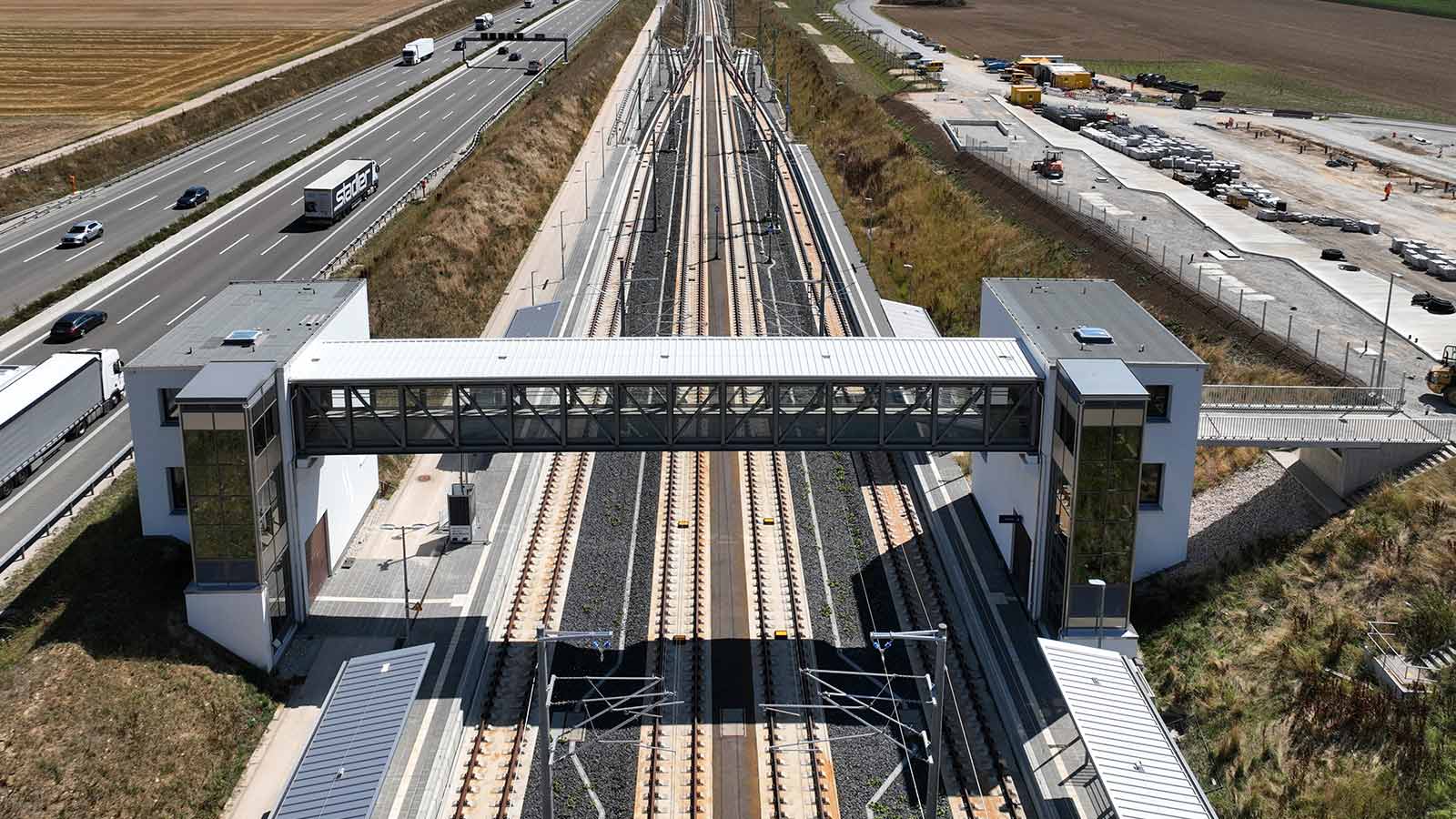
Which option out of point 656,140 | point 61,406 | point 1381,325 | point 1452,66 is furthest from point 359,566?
point 1452,66

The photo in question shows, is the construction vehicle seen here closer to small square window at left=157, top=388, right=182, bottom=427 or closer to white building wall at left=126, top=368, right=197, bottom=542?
small square window at left=157, top=388, right=182, bottom=427

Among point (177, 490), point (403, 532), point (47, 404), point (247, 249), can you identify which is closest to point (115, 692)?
point (177, 490)

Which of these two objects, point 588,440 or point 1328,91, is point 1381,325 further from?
point 1328,91

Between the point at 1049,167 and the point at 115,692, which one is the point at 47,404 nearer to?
the point at 115,692

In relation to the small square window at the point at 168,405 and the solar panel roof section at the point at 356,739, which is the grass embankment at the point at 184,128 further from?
the solar panel roof section at the point at 356,739

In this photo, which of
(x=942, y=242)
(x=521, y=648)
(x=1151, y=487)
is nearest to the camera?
(x=521, y=648)

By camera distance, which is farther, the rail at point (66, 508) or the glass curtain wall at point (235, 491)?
the rail at point (66, 508)

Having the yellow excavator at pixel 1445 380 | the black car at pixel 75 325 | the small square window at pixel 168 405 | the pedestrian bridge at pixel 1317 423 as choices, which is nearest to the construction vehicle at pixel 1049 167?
the yellow excavator at pixel 1445 380
